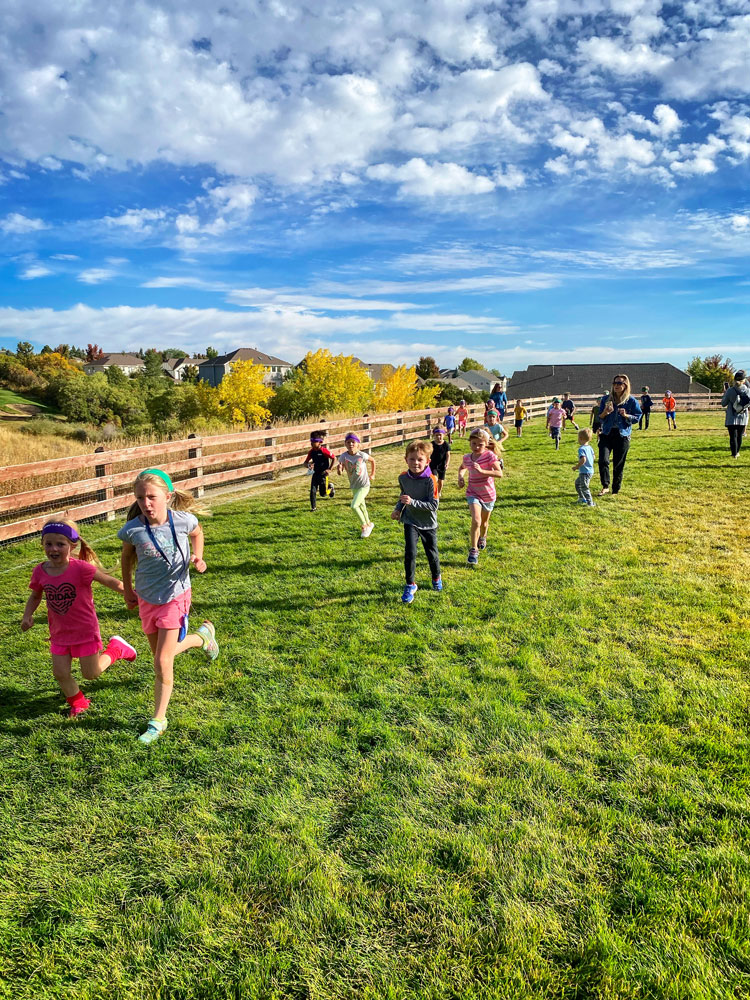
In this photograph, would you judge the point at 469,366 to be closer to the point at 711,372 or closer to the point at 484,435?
the point at 711,372

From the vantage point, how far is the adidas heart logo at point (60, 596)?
4.17m

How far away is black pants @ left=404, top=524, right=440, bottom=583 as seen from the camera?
617 centimetres

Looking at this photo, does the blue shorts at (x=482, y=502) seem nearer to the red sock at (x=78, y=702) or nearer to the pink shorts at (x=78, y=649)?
the pink shorts at (x=78, y=649)

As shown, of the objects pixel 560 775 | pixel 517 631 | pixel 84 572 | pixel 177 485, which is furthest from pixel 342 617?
pixel 177 485

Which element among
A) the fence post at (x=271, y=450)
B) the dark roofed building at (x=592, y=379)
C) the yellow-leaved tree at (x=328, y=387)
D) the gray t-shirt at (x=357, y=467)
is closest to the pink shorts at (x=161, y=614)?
the gray t-shirt at (x=357, y=467)

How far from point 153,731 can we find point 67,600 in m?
1.19

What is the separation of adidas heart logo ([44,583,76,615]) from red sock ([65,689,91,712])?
63 centimetres

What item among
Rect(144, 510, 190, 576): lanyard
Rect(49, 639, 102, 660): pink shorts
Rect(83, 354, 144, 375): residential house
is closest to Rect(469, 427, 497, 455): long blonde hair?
Rect(144, 510, 190, 576): lanyard

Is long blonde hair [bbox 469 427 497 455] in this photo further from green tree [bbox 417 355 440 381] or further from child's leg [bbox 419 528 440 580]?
green tree [bbox 417 355 440 381]

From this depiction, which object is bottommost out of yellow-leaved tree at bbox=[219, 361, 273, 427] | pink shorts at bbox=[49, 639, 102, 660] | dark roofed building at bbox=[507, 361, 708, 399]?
pink shorts at bbox=[49, 639, 102, 660]

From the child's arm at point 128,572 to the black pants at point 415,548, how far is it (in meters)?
2.88

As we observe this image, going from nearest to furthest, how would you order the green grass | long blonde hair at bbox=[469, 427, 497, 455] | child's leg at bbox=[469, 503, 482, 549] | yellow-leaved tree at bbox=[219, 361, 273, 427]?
1. long blonde hair at bbox=[469, 427, 497, 455]
2. child's leg at bbox=[469, 503, 482, 549]
3. yellow-leaved tree at bbox=[219, 361, 273, 427]
4. the green grass

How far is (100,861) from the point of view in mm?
2857

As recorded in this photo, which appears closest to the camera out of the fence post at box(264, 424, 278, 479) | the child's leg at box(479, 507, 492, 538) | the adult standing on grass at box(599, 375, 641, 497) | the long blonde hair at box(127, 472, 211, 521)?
the long blonde hair at box(127, 472, 211, 521)
